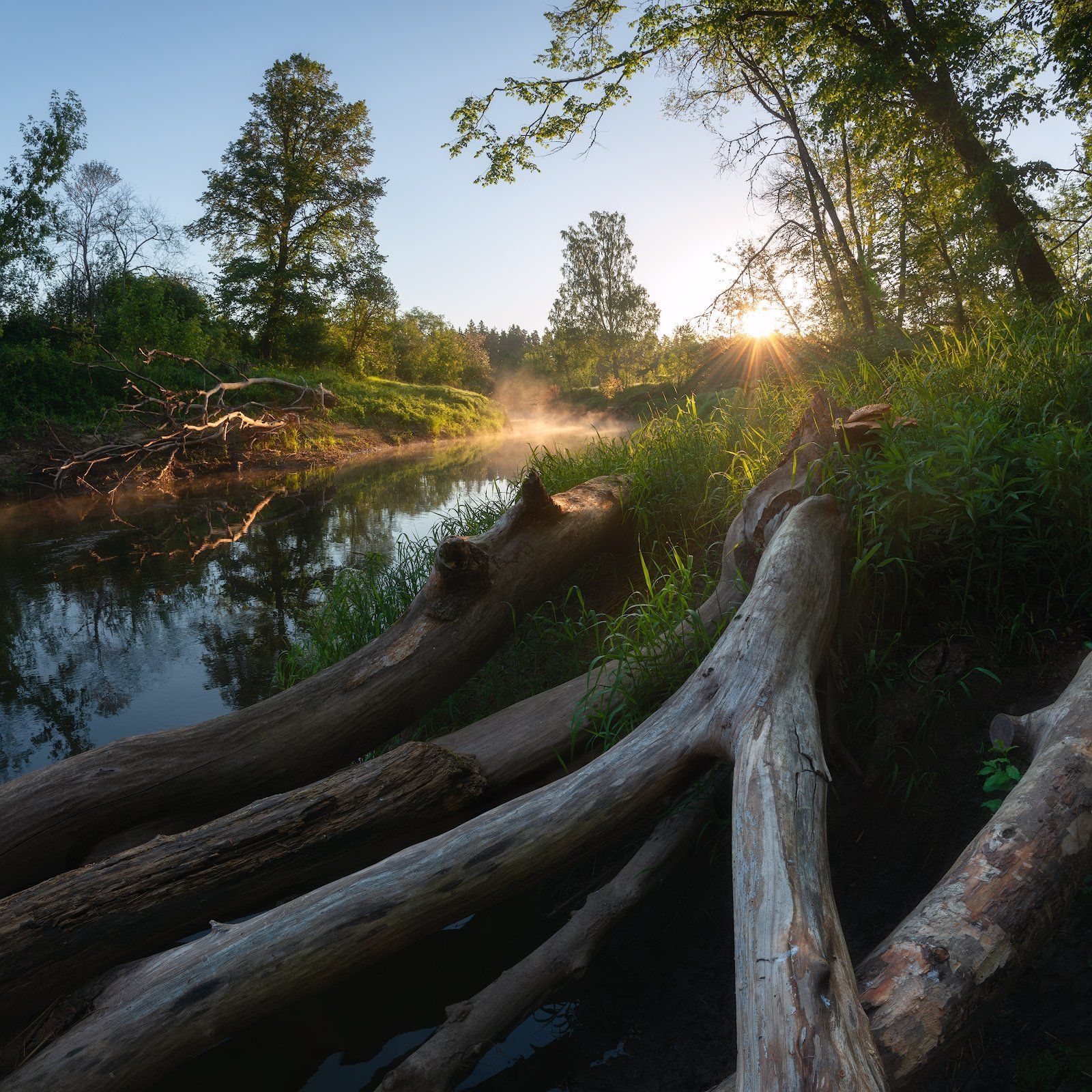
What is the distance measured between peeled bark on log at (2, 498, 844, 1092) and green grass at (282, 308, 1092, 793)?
24.6 inches

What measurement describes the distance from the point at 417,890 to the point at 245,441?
50.7ft

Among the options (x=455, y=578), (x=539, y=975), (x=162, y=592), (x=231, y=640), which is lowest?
(x=539, y=975)

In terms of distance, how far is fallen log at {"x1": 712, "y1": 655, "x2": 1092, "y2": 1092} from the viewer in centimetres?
135

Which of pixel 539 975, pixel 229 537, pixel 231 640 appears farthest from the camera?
pixel 229 537

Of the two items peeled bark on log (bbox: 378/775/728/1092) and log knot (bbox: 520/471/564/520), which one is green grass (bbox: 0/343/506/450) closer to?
log knot (bbox: 520/471/564/520)

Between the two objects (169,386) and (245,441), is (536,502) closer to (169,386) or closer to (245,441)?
(245,441)

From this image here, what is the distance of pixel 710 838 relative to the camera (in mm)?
2752

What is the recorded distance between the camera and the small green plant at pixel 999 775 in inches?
83.4

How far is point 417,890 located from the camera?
193 centimetres

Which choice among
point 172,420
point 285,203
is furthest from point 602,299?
point 172,420

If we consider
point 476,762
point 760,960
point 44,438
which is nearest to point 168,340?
point 44,438

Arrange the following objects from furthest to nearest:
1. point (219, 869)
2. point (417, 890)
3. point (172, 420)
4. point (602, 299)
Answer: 1. point (602, 299)
2. point (172, 420)
3. point (219, 869)
4. point (417, 890)

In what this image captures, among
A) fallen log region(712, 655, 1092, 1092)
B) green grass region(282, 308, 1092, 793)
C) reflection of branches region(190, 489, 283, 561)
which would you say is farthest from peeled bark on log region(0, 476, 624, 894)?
reflection of branches region(190, 489, 283, 561)

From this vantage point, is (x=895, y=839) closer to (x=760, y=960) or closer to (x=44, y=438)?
(x=760, y=960)
